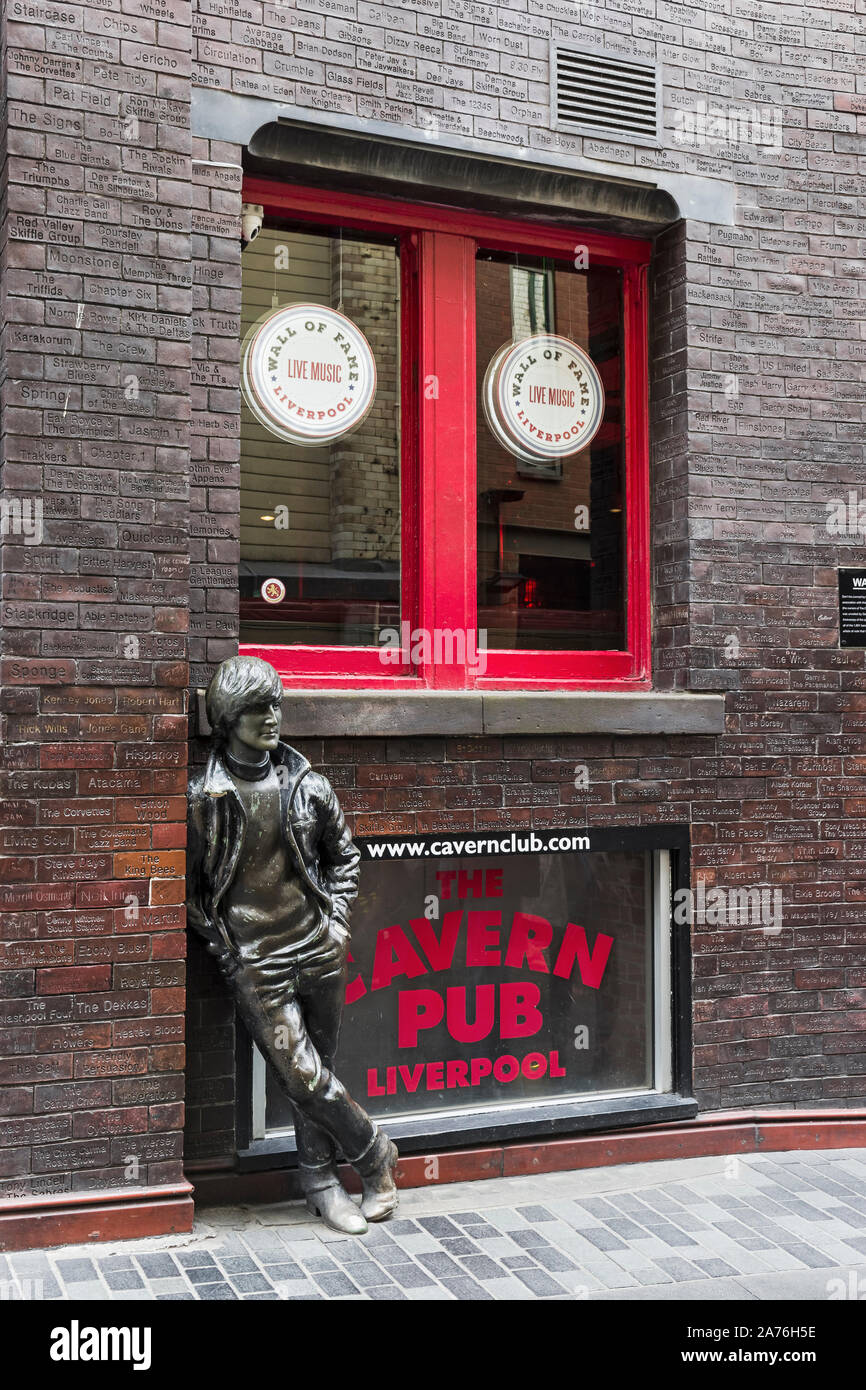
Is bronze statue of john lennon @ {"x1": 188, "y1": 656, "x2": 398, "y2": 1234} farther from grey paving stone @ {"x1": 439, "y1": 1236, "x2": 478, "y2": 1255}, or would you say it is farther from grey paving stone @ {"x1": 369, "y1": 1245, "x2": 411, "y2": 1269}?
grey paving stone @ {"x1": 439, "y1": 1236, "x2": 478, "y2": 1255}

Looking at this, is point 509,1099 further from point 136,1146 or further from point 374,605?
point 374,605

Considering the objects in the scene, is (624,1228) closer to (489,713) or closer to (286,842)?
(286,842)

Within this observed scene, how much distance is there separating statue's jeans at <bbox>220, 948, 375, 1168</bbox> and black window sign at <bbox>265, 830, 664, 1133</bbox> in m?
0.47

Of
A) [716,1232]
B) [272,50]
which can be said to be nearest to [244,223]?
[272,50]

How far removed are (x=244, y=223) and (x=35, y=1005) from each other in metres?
3.46

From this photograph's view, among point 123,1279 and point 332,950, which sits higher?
point 332,950

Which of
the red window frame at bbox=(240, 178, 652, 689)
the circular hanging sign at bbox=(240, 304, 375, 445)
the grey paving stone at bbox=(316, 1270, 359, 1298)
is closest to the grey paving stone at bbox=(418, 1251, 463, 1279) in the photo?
the grey paving stone at bbox=(316, 1270, 359, 1298)

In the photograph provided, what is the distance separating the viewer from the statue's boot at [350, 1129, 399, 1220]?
526cm

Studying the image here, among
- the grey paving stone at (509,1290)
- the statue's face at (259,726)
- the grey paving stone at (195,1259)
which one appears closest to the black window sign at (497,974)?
→ the grey paving stone at (195,1259)

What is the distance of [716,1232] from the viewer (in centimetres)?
522

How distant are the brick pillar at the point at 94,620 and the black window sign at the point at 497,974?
0.93 metres

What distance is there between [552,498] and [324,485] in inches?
47.4

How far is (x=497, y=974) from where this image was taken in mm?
6168
